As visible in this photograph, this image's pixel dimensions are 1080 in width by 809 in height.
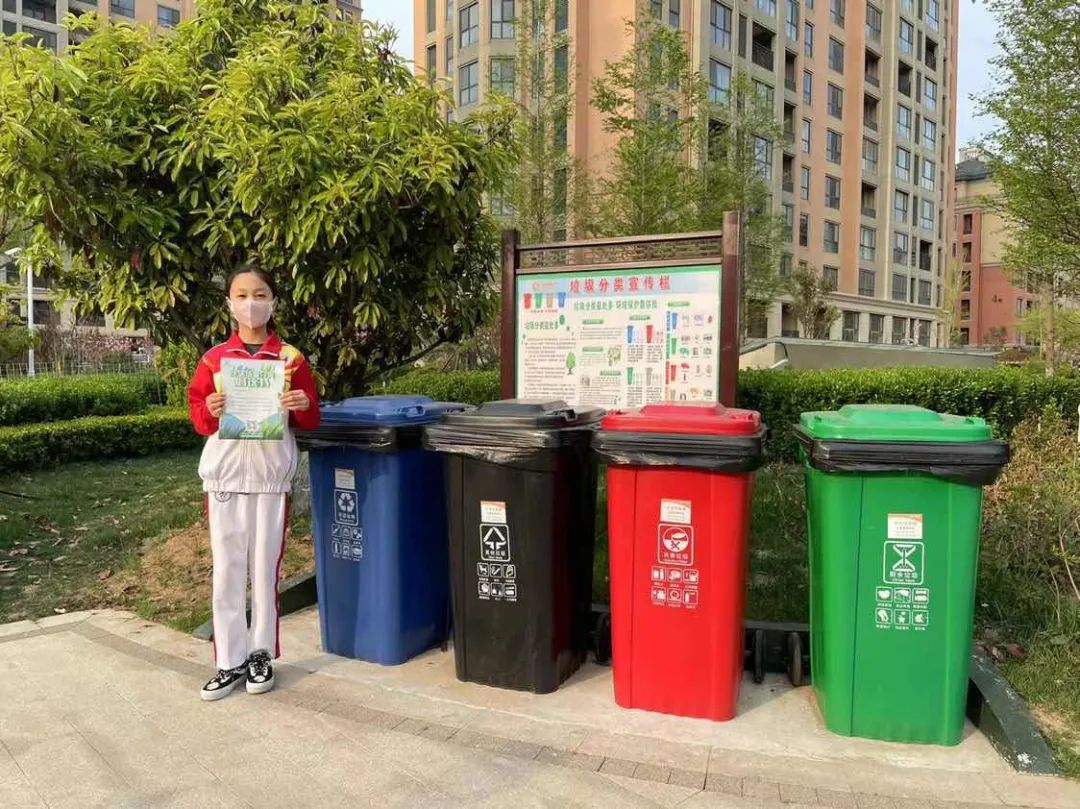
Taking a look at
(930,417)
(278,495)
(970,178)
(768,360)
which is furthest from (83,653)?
(970,178)

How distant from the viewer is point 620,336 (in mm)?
4551

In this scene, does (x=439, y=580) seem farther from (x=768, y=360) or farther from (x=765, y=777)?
(x=768, y=360)

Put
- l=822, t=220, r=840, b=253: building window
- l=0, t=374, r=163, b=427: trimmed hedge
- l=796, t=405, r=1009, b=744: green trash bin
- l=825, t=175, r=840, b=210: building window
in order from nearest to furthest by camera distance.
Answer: l=796, t=405, r=1009, b=744: green trash bin → l=0, t=374, r=163, b=427: trimmed hedge → l=825, t=175, r=840, b=210: building window → l=822, t=220, r=840, b=253: building window

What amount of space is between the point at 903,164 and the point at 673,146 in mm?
40139

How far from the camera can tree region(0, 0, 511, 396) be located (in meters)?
4.43

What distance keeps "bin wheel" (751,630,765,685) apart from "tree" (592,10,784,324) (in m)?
9.75

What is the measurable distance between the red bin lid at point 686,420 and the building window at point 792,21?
41308 millimetres

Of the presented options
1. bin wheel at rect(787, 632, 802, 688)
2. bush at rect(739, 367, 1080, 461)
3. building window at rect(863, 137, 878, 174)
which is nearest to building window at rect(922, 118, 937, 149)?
building window at rect(863, 137, 878, 174)

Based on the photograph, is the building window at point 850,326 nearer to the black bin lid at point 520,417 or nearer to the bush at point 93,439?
the bush at point 93,439

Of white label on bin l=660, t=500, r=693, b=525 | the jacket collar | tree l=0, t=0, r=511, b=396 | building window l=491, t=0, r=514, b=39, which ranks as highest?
building window l=491, t=0, r=514, b=39

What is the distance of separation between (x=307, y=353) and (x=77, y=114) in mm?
2057

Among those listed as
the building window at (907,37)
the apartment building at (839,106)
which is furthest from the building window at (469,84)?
the building window at (907,37)

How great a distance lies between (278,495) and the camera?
357 centimetres

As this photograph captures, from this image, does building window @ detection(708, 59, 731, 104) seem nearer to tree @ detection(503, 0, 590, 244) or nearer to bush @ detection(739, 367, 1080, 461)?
tree @ detection(503, 0, 590, 244)
